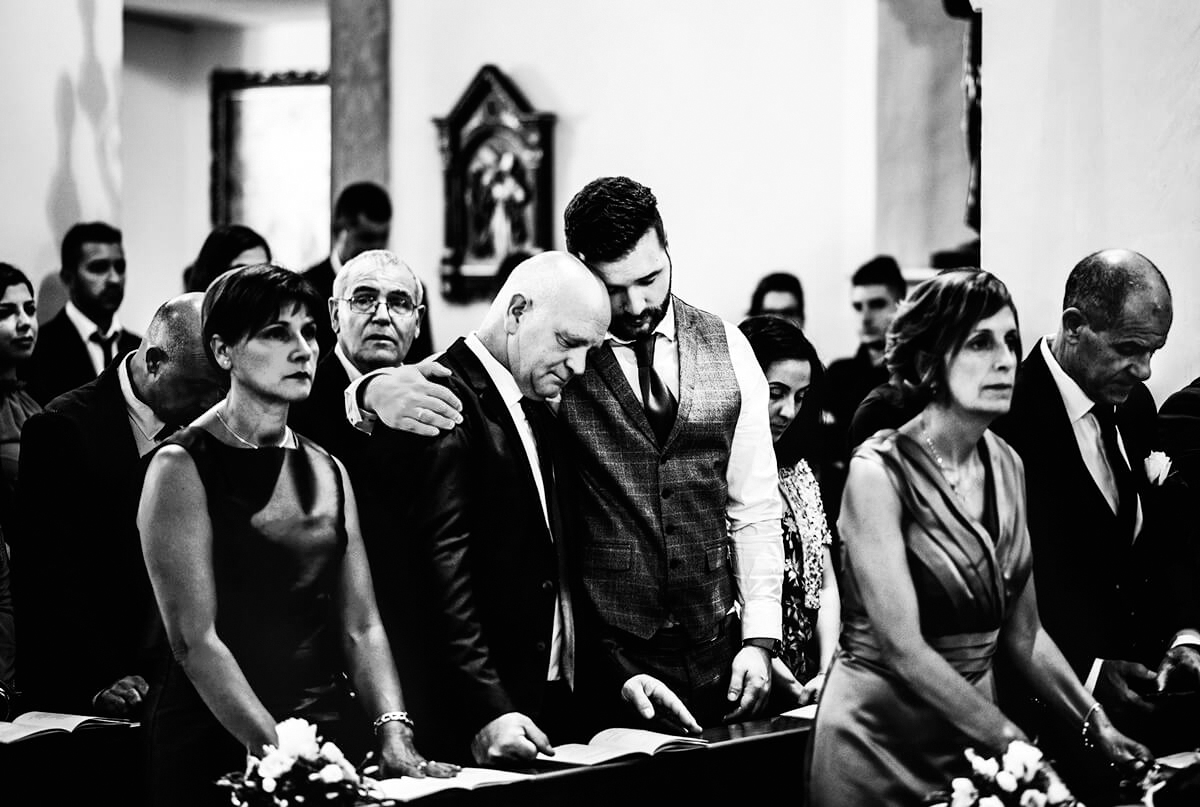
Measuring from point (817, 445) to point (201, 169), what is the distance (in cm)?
882

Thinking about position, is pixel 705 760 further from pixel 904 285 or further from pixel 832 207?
pixel 832 207

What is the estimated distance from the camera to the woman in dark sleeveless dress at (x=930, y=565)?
2525 mm

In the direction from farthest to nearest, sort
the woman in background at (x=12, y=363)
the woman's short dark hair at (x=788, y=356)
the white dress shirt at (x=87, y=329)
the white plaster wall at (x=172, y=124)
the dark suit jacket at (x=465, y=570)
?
the white plaster wall at (x=172, y=124), the white dress shirt at (x=87, y=329), the woman in background at (x=12, y=363), the woman's short dark hair at (x=788, y=356), the dark suit jacket at (x=465, y=570)

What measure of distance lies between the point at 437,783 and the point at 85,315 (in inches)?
135

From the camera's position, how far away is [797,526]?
3863 millimetres

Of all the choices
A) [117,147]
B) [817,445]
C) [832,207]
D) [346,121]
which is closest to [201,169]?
[346,121]

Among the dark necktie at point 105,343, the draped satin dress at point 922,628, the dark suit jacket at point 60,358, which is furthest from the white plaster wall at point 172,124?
the draped satin dress at point 922,628

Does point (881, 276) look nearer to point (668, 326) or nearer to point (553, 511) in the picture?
point (668, 326)

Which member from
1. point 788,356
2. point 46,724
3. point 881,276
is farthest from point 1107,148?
point 881,276

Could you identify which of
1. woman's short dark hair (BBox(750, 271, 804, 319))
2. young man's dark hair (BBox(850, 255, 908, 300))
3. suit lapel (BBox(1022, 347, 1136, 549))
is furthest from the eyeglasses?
woman's short dark hair (BBox(750, 271, 804, 319))

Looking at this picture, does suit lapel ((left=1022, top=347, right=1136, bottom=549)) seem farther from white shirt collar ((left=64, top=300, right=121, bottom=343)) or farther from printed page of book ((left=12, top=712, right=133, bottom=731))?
white shirt collar ((left=64, top=300, right=121, bottom=343))

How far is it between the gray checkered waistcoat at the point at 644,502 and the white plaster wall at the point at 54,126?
116 inches

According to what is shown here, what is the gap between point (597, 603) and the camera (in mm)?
3178

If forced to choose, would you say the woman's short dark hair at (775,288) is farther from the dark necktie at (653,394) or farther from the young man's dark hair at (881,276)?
the dark necktie at (653,394)
